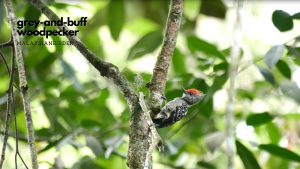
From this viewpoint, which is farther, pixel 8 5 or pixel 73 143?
pixel 73 143

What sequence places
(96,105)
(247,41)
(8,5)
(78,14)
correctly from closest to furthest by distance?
(8,5)
(96,105)
(78,14)
(247,41)

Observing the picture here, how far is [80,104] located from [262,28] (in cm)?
320

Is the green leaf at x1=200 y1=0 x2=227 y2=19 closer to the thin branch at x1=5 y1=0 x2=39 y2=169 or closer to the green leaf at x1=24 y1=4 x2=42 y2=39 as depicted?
the green leaf at x1=24 y1=4 x2=42 y2=39

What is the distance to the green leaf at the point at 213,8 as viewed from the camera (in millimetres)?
3898

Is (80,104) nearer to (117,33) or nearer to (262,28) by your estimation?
(117,33)

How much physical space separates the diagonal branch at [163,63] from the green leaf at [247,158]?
1.37 metres

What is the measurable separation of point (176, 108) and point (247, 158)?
3.07 ft

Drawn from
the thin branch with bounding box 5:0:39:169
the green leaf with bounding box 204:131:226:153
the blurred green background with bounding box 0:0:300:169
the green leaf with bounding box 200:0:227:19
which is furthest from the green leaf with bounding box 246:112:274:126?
the thin branch with bounding box 5:0:39:169

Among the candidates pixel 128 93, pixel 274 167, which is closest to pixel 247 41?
pixel 274 167

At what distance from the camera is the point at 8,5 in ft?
5.97

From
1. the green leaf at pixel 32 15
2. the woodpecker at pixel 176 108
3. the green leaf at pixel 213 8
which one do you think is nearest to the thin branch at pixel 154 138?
the woodpecker at pixel 176 108

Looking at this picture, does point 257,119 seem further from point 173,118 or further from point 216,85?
point 173,118

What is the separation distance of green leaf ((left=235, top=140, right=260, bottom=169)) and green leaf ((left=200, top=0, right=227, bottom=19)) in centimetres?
167

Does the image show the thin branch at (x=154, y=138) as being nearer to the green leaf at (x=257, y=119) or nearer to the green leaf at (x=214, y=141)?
the green leaf at (x=214, y=141)
